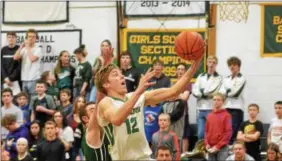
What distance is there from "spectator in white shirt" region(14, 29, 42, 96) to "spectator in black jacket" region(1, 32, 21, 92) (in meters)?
0.11

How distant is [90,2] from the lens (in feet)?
52.8

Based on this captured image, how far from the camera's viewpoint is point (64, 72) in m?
15.2

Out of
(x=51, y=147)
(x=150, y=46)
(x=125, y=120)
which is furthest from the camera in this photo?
(x=150, y=46)

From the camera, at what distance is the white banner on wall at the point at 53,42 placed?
16109mm

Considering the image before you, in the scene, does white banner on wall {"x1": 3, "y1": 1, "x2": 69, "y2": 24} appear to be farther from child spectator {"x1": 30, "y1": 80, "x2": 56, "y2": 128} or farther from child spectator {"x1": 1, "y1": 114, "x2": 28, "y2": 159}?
child spectator {"x1": 1, "y1": 114, "x2": 28, "y2": 159}

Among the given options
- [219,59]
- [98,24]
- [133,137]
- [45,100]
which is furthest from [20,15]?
[133,137]

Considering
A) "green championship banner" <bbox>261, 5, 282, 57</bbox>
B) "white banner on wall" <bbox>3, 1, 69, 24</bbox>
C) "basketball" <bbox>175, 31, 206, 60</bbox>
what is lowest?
"basketball" <bbox>175, 31, 206, 60</bbox>

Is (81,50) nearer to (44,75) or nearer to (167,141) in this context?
(44,75)

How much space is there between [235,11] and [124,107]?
8144 mm

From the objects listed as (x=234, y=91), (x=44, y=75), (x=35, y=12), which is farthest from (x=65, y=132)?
(x=35, y=12)

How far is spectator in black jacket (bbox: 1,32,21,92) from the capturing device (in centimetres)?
1538

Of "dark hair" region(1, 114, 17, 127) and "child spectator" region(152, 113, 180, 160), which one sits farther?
"dark hair" region(1, 114, 17, 127)

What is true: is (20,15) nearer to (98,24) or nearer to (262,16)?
(98,24)

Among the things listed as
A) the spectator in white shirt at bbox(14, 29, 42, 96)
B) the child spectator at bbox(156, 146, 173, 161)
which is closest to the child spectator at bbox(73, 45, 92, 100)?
the spectator in white shirt at bbox(14, 29, 42, 96)
